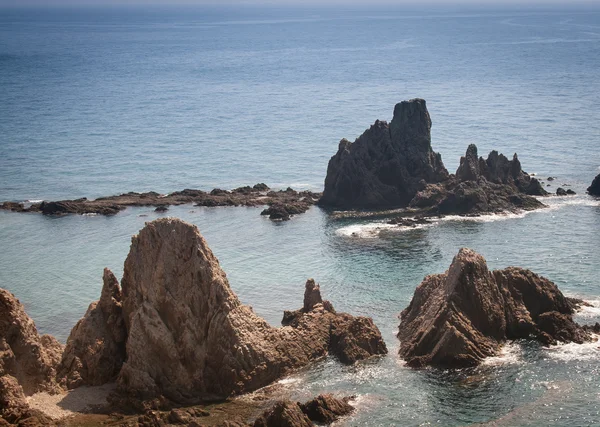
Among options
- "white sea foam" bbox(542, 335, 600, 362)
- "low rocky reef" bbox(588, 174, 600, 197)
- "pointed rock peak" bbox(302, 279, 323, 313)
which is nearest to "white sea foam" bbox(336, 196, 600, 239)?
"low rocky reef" bbox(588, 174, 600, 197)

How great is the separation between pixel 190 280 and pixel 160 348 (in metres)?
3.61

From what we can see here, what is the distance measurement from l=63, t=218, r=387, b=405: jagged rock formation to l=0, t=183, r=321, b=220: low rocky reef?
42.0m

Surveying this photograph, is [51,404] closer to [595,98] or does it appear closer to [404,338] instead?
[404,338]

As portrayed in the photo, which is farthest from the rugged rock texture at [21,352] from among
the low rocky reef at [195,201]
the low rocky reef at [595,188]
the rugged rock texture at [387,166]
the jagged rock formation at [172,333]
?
the low rocky reef at [595,188]

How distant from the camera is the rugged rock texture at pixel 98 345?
49.8 m

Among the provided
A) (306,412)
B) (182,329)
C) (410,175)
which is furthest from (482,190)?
(306,412)

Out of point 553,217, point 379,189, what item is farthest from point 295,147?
point 553,217

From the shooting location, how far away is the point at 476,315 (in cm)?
5547

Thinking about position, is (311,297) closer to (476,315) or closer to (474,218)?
(476,315)

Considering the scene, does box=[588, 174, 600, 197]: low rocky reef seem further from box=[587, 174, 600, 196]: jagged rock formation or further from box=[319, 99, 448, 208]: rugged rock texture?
box=[319, 99, 448, 208]: rugged rock texture

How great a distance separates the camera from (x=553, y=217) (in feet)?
294

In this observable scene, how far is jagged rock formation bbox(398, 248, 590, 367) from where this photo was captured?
53.6 metres

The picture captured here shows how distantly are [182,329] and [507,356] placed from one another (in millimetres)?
17113

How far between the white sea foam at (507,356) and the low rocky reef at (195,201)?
131 ft
